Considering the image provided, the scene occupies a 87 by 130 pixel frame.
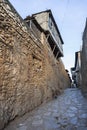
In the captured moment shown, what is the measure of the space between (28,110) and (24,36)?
2.99 m

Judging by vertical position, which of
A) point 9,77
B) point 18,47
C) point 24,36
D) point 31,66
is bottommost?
point 9,77

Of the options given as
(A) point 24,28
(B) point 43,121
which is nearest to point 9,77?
(B) point 43,121

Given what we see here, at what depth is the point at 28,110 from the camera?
6008 millimetres

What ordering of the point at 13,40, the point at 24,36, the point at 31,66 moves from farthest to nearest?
the point at 31,66 → the point at 24,36 → the point at 13,40

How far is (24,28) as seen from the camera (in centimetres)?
657

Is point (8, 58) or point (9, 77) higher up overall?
point (8, 58)

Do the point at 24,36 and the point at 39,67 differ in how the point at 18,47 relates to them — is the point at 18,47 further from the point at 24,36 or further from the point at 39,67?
the point at 39,67

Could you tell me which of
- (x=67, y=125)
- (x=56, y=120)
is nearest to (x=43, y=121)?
(x=56, y=120)

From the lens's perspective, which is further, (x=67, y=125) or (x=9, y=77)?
(x=9, y=77)

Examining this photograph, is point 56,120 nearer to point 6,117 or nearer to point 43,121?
point 43,121

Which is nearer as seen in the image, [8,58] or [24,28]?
[8,58]

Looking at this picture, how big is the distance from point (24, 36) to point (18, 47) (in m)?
0.96

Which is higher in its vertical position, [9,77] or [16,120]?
[9,77]

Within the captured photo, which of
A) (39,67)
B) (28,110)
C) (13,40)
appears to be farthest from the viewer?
(39,67)
